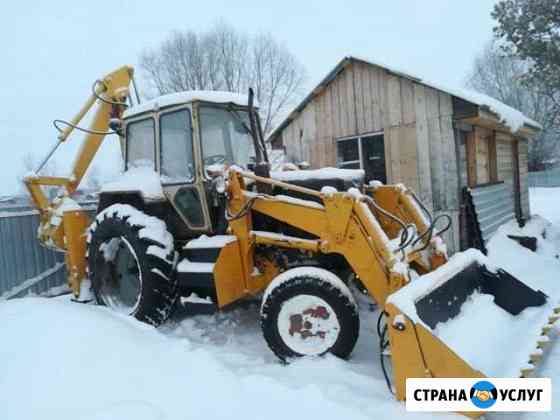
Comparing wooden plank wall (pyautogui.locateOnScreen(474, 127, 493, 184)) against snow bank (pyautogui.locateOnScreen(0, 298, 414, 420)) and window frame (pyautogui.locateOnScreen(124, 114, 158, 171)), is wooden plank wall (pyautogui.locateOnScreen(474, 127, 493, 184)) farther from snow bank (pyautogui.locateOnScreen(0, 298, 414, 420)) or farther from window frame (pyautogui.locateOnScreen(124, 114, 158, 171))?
window frame (pyautogui.locateOnScreen(124, 114, 158, 171))

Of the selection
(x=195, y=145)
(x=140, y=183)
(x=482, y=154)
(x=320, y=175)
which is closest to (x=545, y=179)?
(x=482, y=154)

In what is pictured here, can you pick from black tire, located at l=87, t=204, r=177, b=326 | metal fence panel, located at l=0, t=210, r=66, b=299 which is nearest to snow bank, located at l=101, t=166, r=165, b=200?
black tire, located at l=87, t=204, r=177, b=326

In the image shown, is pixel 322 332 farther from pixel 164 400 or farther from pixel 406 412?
pixel 164 400

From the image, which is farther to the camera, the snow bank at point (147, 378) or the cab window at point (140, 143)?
the cab window at point (140, 143)

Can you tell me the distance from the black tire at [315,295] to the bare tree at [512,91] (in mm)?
34511

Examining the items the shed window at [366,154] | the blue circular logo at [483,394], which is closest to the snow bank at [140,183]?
the blue circular logo at [483,394]

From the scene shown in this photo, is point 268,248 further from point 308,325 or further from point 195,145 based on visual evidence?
point 195,145

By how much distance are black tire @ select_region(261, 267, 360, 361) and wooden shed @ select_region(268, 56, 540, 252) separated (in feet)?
16.8

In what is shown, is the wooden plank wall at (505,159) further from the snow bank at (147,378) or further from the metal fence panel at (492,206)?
the snow bank at (147,378)

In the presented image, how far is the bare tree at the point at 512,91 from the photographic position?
3434 cm

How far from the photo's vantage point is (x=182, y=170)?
4.86 meters

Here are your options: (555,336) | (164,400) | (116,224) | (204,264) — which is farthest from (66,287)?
(555,336)

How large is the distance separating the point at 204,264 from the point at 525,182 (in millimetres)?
11309

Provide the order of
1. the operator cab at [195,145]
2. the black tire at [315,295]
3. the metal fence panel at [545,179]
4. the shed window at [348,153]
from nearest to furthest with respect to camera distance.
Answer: the black tire at [315,295] < the operator cab at [195,145] < the shed window at [348,153] < the metal fence panel at [545,179]
